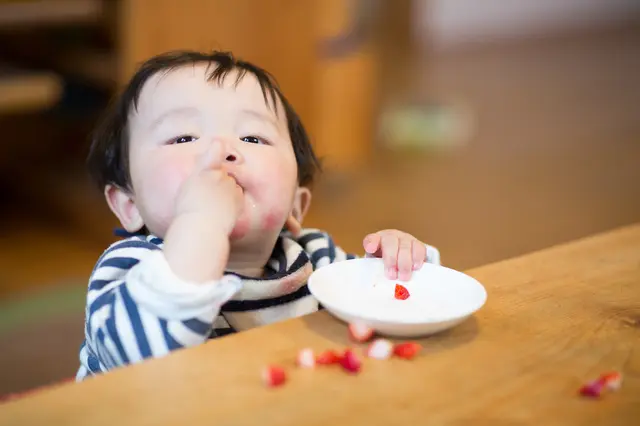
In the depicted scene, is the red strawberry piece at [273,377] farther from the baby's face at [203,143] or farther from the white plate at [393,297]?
the baby's face at [203,143]

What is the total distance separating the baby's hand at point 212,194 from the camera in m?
0.86

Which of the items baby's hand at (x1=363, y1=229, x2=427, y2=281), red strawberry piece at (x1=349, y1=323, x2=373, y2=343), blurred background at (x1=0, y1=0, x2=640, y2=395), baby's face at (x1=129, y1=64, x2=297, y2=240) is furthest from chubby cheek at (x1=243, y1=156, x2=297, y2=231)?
blurred background at (x1=0, y1=0, x2=640, y2=395)

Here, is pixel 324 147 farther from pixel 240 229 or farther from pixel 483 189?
pixel 240 229

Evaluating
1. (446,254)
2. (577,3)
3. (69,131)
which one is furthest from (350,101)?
(577,3)

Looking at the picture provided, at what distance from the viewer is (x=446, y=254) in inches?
102

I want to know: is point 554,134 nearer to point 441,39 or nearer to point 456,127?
point 456,127

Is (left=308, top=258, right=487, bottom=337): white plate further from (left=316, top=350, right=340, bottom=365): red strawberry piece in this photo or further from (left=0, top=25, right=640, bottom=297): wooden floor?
(left=0, top=25, right=640, bottom=297): wooden floor

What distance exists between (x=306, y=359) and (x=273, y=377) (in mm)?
44

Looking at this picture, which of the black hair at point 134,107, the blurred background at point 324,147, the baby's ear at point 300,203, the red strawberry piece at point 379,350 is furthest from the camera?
the blurred background at point 324,147

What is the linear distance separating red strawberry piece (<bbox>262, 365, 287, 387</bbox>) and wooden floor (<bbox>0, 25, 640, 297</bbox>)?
68.3 inches

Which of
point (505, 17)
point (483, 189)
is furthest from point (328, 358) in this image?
point (505, 17)

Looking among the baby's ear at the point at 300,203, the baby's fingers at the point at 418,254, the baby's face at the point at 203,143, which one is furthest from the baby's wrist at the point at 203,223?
the baby's ear at the point at 300,203

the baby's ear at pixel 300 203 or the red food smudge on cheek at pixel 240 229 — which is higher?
the red food smudge on cheek at pixel 240 229

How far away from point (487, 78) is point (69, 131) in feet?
8.11
